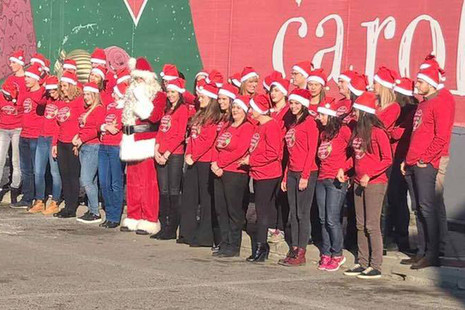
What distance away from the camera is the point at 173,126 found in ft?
41.7

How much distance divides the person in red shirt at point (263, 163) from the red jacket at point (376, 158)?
112cm

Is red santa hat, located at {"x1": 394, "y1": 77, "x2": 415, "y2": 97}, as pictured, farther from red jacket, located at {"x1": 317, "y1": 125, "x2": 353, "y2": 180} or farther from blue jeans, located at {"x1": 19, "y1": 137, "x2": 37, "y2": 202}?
blue jeans, located at {"x1": 19, "y1": 137, "x2": 37, "y2": 202}

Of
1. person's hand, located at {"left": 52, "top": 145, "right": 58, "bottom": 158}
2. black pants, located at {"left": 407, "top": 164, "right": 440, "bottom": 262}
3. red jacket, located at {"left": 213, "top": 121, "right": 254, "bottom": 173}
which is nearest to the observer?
black pants, located at {"left": 407, "top": 164, "right": 440, "bottom": 262}

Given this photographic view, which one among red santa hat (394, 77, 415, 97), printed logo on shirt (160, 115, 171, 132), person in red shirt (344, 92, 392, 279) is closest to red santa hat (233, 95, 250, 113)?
printed logo on shirt (160, 115, 171, 132)

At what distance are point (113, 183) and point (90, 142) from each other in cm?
67

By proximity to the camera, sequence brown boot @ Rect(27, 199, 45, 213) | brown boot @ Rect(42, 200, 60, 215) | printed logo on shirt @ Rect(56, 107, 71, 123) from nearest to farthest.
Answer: printed logo on shirt @ Rect(56, 107, 71, 123), brown boot @ Rect(42, 200, 60, 215), brown boot @ Rect(27, 199, 45, 213)

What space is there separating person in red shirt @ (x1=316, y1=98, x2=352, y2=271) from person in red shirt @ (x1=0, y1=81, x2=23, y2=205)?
18.5ft

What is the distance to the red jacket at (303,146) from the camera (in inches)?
437

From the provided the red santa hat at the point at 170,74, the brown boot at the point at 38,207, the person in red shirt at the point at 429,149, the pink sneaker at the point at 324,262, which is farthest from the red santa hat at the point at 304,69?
the brown boot at the point at 38,207

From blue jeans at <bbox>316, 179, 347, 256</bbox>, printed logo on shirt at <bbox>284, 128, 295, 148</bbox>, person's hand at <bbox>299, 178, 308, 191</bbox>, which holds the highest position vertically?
printed logo on shirt at <bbox>284, 128, 295, 148</bbox>

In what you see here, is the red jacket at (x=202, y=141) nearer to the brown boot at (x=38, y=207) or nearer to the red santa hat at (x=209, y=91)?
the red santa hat at (x=209, y=91)

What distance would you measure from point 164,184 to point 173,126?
0.73m

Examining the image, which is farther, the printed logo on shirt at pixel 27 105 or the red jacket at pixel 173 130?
the printed logo on shirt at pixel 27 105

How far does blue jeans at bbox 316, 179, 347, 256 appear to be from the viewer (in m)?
11.0
